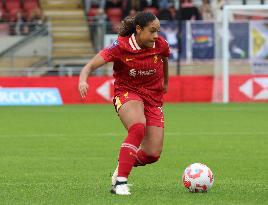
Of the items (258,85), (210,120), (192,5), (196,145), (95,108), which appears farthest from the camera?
(192,5)

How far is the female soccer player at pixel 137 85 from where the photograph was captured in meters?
9.20

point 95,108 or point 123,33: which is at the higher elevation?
point 123,33

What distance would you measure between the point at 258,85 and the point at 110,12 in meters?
8.15

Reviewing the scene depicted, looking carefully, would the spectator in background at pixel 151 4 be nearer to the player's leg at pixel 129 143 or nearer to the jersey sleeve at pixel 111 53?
the jersey sleeve at pixel 111 53

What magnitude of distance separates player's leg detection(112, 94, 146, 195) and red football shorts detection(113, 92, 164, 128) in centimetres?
16

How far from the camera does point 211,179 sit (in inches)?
373

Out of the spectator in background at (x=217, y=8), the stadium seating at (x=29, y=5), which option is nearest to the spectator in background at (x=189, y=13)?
the spectator in background at (x=217, y=8)

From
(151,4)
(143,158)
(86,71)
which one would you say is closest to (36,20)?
(151,4)

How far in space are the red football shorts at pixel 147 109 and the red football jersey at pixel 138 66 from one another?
0.18 feet

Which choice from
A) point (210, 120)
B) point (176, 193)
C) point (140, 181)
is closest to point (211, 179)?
point (176, 193)

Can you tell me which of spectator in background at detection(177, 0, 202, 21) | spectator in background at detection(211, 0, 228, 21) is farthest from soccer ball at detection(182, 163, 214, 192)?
spectator in background at detection(177, 0, 202, 21)

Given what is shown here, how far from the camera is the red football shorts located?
9.62m

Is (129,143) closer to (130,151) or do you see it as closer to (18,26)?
(130,151)

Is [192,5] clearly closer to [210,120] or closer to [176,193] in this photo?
[210,120]
